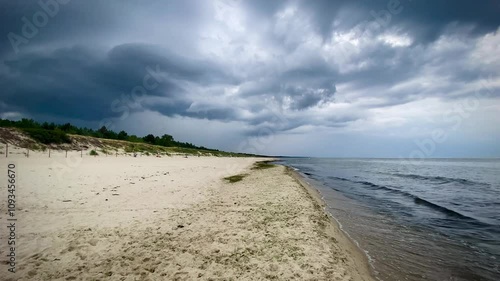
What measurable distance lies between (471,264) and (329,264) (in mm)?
5298

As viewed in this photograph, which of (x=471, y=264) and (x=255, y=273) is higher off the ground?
(x=255, y=273)

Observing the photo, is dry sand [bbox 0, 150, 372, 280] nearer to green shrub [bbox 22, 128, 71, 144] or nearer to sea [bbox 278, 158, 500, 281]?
sea [bbox 278, 158, 500, 281]

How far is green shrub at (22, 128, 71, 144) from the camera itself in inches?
1550

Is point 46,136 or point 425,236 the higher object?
point 46,136

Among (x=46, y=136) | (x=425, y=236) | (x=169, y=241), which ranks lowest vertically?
(x=425, y=236)

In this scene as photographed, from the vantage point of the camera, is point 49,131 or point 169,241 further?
point 49,131

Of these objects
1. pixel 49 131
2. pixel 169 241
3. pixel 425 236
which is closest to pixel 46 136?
pixel 49 131

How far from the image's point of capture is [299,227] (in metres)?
8.73

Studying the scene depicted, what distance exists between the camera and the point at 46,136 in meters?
41.1

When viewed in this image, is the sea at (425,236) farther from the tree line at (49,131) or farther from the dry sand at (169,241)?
the tree line at (49,131)

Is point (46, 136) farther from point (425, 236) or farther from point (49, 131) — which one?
point (425, 236)

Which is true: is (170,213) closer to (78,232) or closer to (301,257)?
(78,232)

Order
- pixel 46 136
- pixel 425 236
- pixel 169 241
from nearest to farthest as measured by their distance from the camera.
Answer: pixel 169 241
pixel 425 236
pixel 46 136

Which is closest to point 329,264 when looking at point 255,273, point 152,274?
point 255,273
